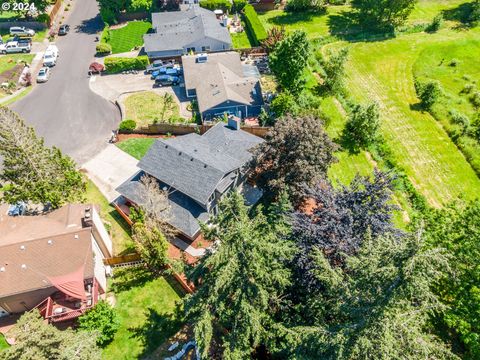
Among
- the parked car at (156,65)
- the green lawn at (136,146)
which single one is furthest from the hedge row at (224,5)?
the green lawn at (136,146)

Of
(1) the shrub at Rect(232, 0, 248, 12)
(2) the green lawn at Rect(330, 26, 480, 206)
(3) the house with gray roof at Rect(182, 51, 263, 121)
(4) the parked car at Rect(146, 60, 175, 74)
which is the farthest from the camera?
(1) the shrub at Rect(232, 0, 248, 12)

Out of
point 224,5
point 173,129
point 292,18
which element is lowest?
point 173,129

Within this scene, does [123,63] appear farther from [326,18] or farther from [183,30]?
[326,18]

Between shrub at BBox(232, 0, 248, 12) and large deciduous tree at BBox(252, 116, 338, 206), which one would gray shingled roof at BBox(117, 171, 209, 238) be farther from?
shrub at BBox(232, 0, 248, 12)

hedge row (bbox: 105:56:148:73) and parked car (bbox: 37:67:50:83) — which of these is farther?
hedge row (bbox: 105:56:148:73)

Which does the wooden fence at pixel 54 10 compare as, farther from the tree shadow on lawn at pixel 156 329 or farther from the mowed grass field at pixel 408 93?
the tree shadow on lawn at pixel 156 329

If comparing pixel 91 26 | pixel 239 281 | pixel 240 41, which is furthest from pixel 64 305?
pixel 91 26

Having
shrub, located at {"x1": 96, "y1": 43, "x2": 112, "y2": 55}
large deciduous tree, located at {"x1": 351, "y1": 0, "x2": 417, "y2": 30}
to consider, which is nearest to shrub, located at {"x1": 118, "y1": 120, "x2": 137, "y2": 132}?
shrub, located at {"x1": 96, "y1": 43, "x2": 112, "y2": 55}
